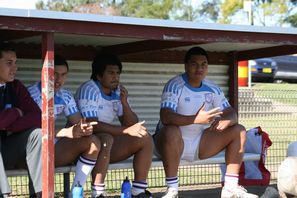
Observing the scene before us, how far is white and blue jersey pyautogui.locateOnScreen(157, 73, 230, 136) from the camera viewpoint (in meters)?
6.93

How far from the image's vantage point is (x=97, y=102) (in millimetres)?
6590


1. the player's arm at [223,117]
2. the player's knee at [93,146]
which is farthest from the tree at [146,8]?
the player's knee at [93,146]

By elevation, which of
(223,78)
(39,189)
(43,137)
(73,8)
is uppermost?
(73,8)

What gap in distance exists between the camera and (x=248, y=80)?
23.6 m

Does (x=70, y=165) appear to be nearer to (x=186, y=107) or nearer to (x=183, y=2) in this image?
(x=186, y=107)

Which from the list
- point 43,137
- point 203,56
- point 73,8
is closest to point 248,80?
point 203,56

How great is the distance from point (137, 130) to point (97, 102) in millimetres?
534

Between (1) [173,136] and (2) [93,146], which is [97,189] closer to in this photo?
(2) [93,146]

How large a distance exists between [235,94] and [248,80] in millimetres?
14979

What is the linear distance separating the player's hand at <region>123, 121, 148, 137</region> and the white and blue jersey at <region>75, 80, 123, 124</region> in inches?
14.1

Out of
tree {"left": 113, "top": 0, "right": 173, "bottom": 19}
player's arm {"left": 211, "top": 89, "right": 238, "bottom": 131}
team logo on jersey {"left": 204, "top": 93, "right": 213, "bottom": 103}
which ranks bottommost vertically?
player's arm {"left": 211, "top": 89, "right": 238, "bottom": 131}

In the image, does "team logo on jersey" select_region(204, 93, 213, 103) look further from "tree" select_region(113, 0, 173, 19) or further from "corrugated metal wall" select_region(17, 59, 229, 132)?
"tree" select_region(113, 0, 173, 19)

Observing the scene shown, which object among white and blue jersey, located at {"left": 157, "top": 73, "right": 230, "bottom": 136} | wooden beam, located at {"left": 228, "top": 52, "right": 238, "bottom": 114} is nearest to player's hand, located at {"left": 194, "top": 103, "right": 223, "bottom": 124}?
white and blue jersey, located at {"left": 157, "top": 73, "right": 230, "bottom": 136}

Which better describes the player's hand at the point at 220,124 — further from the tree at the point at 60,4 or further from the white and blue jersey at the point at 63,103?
the tree at the point at 60,4
